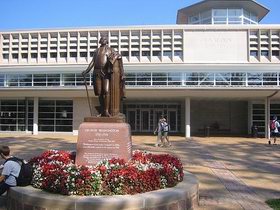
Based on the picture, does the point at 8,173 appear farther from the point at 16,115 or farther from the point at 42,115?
the point at 16,115

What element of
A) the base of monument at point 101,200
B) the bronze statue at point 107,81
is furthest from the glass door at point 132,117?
the base of monument at point 101,200

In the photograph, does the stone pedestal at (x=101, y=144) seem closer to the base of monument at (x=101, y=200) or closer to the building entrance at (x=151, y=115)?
the base of monument at (x=101, y=200)

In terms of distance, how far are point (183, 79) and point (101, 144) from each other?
2054 cm

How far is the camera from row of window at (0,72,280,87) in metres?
28.1

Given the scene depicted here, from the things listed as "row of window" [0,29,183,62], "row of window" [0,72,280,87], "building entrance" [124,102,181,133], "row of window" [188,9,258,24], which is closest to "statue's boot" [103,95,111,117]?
Answer: "row of window" [0,72,280,87]

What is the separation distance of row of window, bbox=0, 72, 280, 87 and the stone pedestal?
19.8 metres

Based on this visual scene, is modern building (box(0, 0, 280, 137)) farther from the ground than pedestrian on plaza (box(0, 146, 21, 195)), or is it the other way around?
modern building (box(0, 0, 280, 137))

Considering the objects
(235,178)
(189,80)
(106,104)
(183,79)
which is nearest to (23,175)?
(106,104)

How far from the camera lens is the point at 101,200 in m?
6.22

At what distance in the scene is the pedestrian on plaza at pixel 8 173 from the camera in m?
7.11

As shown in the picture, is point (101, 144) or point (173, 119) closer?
point (101, 144)

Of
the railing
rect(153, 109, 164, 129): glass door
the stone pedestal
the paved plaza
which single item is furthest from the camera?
rect(153, 109, 164, 129): glass door

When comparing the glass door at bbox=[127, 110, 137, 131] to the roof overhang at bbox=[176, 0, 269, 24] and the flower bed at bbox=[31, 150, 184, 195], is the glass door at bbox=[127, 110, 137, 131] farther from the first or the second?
the flower bed at bbox=[31, 150, 184, 195]

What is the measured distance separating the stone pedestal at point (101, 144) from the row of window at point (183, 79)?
19.8 m
